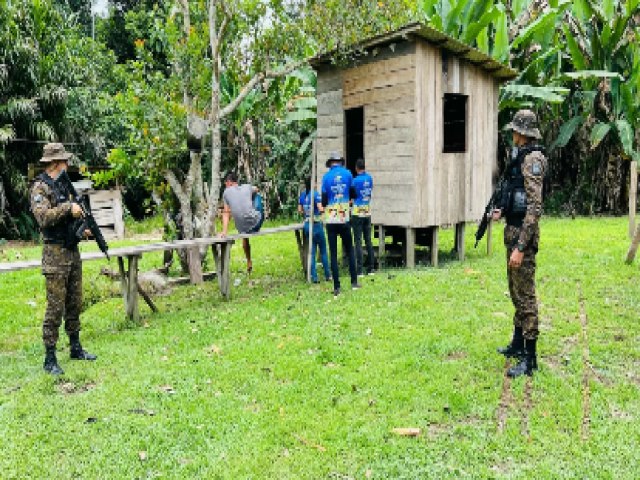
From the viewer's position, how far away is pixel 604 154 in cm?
1655

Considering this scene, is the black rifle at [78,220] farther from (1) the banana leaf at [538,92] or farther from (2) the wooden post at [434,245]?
(1) the banana leaf at [538,92]

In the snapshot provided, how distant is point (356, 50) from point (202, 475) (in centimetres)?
786

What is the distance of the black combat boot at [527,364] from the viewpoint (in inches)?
196

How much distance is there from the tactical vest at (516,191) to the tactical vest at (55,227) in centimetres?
412

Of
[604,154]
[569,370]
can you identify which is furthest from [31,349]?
[604,154]

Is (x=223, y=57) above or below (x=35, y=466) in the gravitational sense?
above

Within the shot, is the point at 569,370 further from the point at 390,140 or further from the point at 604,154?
the point at 604,154

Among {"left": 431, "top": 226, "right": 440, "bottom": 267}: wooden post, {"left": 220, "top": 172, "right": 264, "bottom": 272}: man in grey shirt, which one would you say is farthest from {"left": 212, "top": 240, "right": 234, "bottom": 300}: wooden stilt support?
{"left": 431, "top": 226, "right": 440, "bottom": 267}: wooden post

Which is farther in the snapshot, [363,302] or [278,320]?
[363,302]

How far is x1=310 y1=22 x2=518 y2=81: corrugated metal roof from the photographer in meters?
8.80

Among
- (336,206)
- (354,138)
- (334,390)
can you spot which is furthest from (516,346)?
(354,138)

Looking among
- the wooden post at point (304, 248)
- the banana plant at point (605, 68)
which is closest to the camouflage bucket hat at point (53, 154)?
the wooden post at point (304, 248)

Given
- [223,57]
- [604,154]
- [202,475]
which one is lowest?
[202,475]

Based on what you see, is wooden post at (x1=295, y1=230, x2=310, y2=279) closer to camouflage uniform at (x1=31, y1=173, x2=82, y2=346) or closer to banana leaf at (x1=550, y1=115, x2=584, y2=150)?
camouflage uniform at (x1=31, y1=173, x2=82, y2=346)
